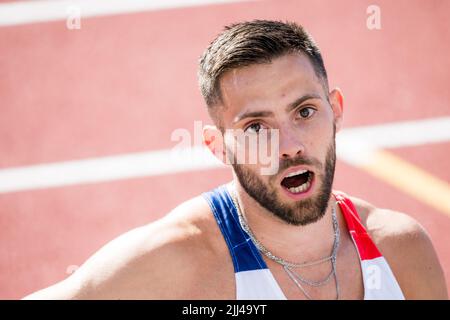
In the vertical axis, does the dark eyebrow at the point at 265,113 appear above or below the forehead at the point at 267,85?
below

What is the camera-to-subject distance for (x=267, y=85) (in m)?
3.76

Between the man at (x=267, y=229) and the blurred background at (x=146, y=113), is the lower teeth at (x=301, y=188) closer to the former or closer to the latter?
the man at (x=267, y=229)

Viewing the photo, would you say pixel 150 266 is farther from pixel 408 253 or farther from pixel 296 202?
pixel 408 253

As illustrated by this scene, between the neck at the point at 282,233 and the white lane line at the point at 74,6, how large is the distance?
554 centimetres

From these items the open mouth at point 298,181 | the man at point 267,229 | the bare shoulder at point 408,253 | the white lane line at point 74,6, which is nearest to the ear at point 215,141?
the man at point 267,229

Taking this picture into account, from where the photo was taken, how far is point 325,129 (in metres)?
3.84

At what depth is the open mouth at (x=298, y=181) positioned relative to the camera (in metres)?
3.81

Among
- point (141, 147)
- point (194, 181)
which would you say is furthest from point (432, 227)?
point (141, 147)

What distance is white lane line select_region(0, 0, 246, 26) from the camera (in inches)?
356

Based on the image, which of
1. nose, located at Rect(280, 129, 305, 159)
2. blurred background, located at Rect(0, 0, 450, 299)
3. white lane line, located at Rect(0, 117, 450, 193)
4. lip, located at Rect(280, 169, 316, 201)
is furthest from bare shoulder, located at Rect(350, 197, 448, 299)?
white lane line, located at Rect(0, 117, 450, 193)

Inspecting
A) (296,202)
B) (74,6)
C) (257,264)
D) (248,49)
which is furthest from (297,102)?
(74,6)

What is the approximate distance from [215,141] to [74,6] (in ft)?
18.9

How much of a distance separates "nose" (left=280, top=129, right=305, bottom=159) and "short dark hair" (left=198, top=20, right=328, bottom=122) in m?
0.42

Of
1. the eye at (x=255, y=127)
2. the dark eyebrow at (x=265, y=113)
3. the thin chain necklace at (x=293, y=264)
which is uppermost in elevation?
the dark eyebrow at (x=265, y=113)
